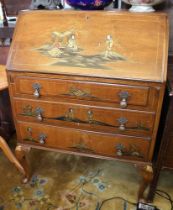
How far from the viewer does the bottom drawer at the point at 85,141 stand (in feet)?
3.83

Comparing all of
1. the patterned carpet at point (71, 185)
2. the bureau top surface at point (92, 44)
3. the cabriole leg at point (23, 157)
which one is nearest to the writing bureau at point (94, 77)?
the bureau top surface at point (92, 44)

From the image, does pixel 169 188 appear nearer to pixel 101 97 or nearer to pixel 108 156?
pixel 108 156

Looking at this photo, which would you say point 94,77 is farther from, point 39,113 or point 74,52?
point 39,113

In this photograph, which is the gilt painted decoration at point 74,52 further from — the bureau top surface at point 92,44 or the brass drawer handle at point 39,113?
the brass drawer handle at point 39,113

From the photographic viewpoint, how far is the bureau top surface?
100cm

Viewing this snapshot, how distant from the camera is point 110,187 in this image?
1.52 m

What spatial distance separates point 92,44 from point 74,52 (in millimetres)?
90

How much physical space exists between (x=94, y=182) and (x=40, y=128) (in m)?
0.58

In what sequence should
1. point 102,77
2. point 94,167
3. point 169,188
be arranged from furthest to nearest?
point 94,167 < point 169,188 < point 102,77

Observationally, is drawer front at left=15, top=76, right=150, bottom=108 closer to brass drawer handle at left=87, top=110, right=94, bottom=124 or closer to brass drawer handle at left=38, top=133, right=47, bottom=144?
brass drawer handle at left=87, top=110, right=94, bottom=124

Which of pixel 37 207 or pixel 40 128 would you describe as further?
pixel 37 207

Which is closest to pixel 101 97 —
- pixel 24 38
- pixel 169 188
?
pixel 24 38

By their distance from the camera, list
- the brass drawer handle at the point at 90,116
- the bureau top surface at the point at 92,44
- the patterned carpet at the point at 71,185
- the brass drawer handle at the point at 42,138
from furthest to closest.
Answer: the patterned carpet at the point at 71,185, the brass drawer handle at the point at 42,138, the brass drawer handle at the point at 90,116, the bureau top surface at the point at 92,44

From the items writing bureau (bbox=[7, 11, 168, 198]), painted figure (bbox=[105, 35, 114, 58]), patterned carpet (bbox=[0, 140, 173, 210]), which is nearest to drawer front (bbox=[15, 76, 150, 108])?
writing bureau (bbox=[7, 11, 168, 198])
